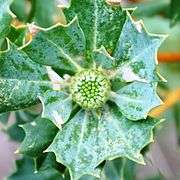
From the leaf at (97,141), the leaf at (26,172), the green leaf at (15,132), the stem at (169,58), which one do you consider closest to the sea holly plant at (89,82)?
the leaf at (97,141)

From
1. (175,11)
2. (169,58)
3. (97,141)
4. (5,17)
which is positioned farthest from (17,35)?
(169,58)

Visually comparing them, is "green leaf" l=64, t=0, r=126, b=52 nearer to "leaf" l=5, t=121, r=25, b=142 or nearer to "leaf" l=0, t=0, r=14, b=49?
"leaf" l=0, t=0, r=14, b=49

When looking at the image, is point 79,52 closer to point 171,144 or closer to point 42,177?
point 42,177

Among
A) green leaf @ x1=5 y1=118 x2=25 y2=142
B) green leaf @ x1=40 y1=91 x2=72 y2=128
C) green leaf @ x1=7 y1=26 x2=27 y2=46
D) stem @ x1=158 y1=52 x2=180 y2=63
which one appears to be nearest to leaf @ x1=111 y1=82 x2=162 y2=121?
green leaf @ x1=40 y1=91 x2=72 y2=128

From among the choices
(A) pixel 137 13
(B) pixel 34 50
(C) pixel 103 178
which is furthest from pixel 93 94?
(A) pixel 137 13

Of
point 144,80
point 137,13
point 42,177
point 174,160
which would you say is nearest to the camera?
point 144,80

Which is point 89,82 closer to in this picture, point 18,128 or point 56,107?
point 56,107
